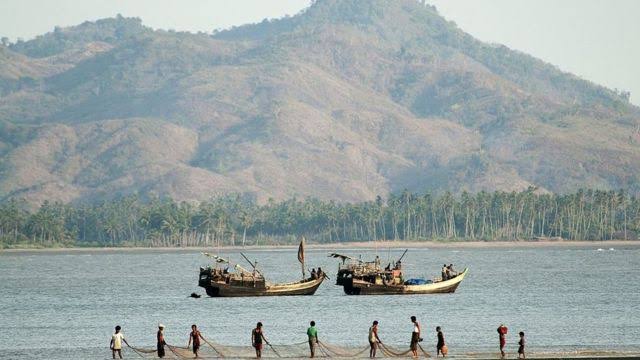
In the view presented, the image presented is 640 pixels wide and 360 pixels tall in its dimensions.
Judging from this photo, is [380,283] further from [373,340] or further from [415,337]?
[415,337]

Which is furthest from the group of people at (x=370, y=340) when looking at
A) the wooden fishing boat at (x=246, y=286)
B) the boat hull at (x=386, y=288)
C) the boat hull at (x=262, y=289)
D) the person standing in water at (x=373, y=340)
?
the boat hull at (x=386, y=288)

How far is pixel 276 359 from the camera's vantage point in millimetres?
78438

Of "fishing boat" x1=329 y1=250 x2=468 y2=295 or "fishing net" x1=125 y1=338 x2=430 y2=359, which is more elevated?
"fishing boat" x1=329 y1=250 x2=468 y2=295

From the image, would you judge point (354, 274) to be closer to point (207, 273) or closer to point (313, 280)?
point (313, 280)

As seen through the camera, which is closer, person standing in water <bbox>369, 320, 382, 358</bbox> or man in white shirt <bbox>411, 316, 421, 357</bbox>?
man in white shirt <bbox>411, 316, 421, 357</bbox>

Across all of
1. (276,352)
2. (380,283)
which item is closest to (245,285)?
(380,283)

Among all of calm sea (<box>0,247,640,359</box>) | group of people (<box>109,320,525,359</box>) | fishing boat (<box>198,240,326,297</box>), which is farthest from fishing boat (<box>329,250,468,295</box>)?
group of people (<box>109,320,525,359</box>)

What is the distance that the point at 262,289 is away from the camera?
477ft

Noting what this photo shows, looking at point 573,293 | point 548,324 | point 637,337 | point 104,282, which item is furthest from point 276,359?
point 104,282

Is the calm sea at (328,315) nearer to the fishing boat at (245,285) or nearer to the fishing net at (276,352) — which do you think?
the fishing boat at (245,285)

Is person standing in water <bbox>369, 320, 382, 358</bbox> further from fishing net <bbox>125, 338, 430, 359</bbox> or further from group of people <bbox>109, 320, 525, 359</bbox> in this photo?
fishing net <bbox>125, 338, 430, 359</bbox>

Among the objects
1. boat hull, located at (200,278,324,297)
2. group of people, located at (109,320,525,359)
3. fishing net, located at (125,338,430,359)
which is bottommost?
fishing net, located at (125,338,430,359)

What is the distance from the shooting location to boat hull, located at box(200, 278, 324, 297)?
477ft

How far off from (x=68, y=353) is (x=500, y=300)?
63.1 metres
